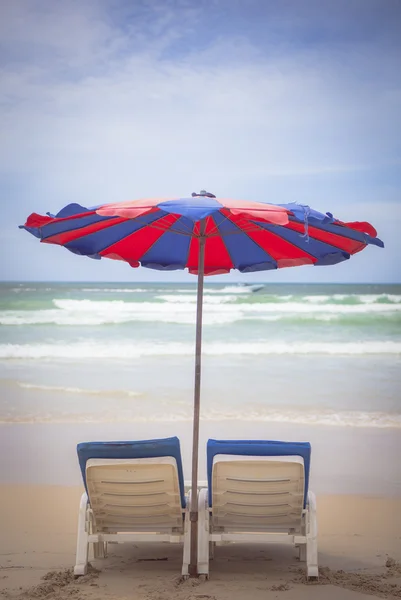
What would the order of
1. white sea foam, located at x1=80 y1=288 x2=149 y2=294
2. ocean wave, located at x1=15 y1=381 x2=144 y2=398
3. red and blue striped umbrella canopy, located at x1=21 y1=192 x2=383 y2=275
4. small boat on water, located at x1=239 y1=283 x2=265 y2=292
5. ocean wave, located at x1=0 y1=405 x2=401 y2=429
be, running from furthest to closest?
1. small boat on water, located at x1=239 y1=283 x2=265 y2=292
2. white sea foam, located at x1=80 y1=288 x2=149 y2=294
3. ocean wave, located at x1=15 y1=381 x2=144 y2=398
4. ocean wave, located at x1=0 y1=405 x2=401 y2=429
5. red and blue striped umbrella canopy, located at x1=21 y1=192 x2=383 y2=275

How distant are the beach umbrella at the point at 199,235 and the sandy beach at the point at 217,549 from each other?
276 millimetres

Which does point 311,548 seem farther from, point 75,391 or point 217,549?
point 75,391

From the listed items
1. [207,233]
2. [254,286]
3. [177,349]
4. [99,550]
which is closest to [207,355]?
[177,349]

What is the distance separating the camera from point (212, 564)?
344 cm

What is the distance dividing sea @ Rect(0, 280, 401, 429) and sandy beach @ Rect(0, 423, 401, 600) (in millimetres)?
1485

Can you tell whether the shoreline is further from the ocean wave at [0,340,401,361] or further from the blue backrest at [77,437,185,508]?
the ocean wave at [0,340,401,361]

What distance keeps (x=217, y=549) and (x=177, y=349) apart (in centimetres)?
1190

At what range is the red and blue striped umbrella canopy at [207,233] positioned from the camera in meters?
2.81

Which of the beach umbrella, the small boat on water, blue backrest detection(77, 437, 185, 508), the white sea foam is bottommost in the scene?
blue backrest detection(77, 437, 185, 508)

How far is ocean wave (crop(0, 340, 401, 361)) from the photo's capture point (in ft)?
46.6

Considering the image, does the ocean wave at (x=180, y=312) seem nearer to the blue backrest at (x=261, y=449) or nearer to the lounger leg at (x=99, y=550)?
the lounger leg at (x=99, y=550)

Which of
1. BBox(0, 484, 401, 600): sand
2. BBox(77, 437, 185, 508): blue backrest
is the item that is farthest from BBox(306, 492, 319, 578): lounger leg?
BBox(77, 437, 185, 508): blue backrest

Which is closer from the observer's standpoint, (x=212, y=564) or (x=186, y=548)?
(x=186, y=548)

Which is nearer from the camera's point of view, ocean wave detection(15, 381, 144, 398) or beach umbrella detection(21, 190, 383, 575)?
beach umbrella detection(21, 190, 383, 575)
